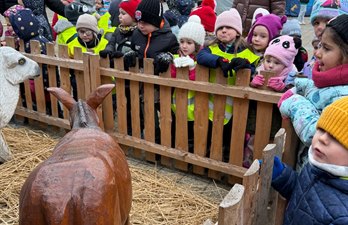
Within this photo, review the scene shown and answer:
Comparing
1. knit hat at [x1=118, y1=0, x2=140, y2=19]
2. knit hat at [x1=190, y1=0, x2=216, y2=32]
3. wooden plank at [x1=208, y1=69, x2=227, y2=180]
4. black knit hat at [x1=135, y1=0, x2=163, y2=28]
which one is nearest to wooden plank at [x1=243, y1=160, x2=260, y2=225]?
wooden plank at [x1=208, y1=69, x2=227, y2=180]

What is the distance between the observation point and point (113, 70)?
420 cm

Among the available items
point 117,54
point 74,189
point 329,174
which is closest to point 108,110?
point 117,54

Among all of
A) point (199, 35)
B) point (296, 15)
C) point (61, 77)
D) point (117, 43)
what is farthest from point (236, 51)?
point (296, 15)

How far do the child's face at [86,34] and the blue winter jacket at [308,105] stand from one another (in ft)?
11.0

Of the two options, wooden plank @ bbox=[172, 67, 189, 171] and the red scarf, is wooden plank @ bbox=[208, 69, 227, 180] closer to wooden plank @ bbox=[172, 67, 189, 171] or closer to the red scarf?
wooden plank @ bbox=[172, 67, 189, 171]

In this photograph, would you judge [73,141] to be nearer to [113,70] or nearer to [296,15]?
[113,70]

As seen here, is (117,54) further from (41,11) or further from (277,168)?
(41,11)

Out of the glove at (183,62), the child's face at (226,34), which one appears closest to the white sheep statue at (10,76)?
the glove at (183,62)

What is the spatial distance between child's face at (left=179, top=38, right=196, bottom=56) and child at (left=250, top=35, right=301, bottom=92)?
0.88 m

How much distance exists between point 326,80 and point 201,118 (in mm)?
1852

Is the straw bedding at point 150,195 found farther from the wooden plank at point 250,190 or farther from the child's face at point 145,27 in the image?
the child's face at point 145,27

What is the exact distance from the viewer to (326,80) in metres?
2.12

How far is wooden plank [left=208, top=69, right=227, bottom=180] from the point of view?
3.58 metres

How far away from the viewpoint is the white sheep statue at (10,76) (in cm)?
371
